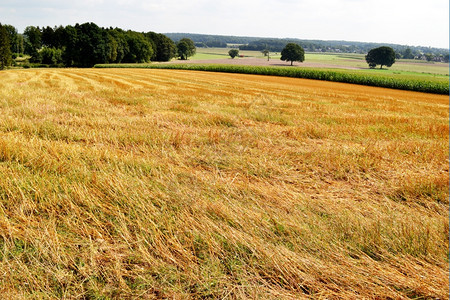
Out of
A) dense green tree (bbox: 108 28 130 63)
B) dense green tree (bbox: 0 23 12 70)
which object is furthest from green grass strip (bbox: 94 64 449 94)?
Answer: dense green tree (bbox: 0 23 12 70)

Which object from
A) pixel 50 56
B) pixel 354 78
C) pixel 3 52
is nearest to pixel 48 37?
pixel 50 56

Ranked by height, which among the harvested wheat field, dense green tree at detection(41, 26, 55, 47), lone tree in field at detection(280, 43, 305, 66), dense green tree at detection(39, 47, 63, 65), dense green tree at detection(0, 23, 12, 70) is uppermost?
dense green tree at detection(41, 26, 55, 47)

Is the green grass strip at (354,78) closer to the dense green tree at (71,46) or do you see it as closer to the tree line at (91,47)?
the tree line at (91,47)

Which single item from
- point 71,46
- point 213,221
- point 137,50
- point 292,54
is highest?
point 292,54

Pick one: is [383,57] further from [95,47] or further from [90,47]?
[90,47]

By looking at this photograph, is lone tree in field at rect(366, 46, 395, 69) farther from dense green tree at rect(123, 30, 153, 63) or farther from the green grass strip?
dense green tree at rect(123, 30, 153, 63)

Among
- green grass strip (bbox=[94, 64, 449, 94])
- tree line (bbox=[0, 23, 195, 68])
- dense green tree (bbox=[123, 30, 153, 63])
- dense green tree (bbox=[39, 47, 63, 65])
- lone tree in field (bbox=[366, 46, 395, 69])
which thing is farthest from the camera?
lone tree in field (bbox=[366, 46, 395, 69])

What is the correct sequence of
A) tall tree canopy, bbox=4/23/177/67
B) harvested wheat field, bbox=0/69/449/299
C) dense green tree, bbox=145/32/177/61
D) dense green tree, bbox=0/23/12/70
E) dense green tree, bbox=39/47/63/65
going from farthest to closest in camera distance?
dense green tree, bbox=145/32/177/61 → dense green tree, bbox=39/47/63/65 → tall tree canopy, bbox=4/23/177/67 → dense green tree, bbox=0/23/12/70 → harvested wheat field, bbox=0/69/449/299

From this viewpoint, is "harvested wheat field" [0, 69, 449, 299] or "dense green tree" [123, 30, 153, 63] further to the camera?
"dense green tree" [123, 30, 153, 63]

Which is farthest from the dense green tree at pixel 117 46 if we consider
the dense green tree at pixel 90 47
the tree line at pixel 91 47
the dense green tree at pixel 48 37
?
the dense green tree at pixel 48 37

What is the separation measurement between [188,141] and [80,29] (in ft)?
314

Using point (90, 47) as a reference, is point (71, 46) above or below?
above

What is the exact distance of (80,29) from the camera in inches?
3450

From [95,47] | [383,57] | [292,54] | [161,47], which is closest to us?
[95,47]
